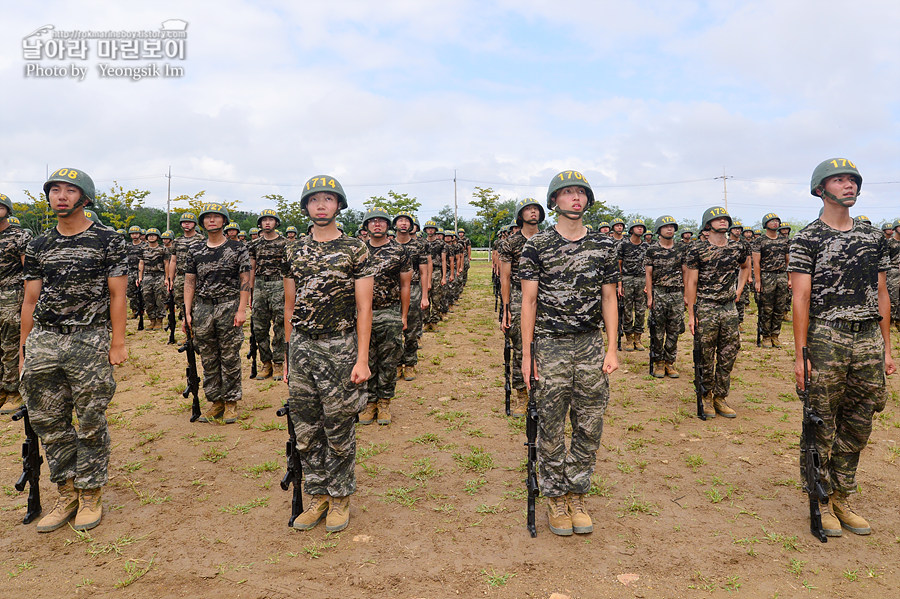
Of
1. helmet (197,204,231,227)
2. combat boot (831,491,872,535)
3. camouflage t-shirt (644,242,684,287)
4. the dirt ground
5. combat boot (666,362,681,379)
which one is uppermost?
helmet (197,204,231,227)

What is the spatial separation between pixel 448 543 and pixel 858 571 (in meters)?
2.80

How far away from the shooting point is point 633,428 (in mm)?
6359

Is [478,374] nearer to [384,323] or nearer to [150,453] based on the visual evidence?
[384,323]

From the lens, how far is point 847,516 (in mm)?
4027

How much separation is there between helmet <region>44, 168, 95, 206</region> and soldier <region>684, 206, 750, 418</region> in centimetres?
678

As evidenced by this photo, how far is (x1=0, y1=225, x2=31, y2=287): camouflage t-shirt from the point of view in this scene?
6.34 m

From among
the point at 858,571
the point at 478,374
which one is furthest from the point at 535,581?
the point at 478,374

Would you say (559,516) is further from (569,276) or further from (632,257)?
(632,257)

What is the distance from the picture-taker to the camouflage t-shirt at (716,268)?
668cm

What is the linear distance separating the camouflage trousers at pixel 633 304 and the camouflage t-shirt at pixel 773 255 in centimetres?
280

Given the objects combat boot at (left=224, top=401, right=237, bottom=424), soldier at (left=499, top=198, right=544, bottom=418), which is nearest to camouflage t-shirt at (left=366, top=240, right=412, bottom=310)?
soldier at (left=499, top=198, right=544, bottom=418)

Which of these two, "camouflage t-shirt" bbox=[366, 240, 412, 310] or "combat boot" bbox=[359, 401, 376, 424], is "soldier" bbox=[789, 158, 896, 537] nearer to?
"camouflage t-shirt" bbox=[366, 240, 412, 310]

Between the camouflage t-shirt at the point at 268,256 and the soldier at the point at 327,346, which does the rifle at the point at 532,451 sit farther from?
the camouflage t-shirt at the point at 268,256

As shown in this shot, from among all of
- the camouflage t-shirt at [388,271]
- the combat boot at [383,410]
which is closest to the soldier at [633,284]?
the camouflage t-shirt at [388,271]
